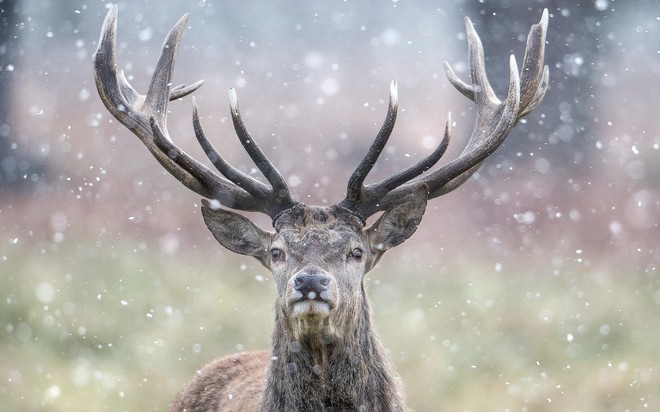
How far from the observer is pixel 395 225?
5.81 metres

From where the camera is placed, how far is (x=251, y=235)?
5.90 meters

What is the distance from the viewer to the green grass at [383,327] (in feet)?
30.8

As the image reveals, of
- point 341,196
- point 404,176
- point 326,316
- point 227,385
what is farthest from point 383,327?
point 326,316

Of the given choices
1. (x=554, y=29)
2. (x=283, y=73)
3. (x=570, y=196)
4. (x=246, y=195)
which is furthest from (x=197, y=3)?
(x=246, y=195)

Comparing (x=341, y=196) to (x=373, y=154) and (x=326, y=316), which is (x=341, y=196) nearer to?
(x=373, y=154)

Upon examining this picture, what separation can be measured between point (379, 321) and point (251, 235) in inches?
180

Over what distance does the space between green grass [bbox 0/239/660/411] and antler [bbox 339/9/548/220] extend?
3.43 meters

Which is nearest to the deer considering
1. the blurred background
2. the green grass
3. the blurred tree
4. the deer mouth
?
the deer mouth

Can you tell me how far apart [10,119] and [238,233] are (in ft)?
25.7

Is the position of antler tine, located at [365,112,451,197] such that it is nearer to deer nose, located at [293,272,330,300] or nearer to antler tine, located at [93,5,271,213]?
antler tine, located at [93,5,271,213]

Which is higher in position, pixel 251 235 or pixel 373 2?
pixel 373 2

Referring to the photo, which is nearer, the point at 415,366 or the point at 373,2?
the point at 415,366

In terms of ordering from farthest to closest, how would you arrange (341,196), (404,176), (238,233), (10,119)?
(10,119)
(341,196)
(238,233)
(404,176)

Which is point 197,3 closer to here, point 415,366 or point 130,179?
point 130,179
